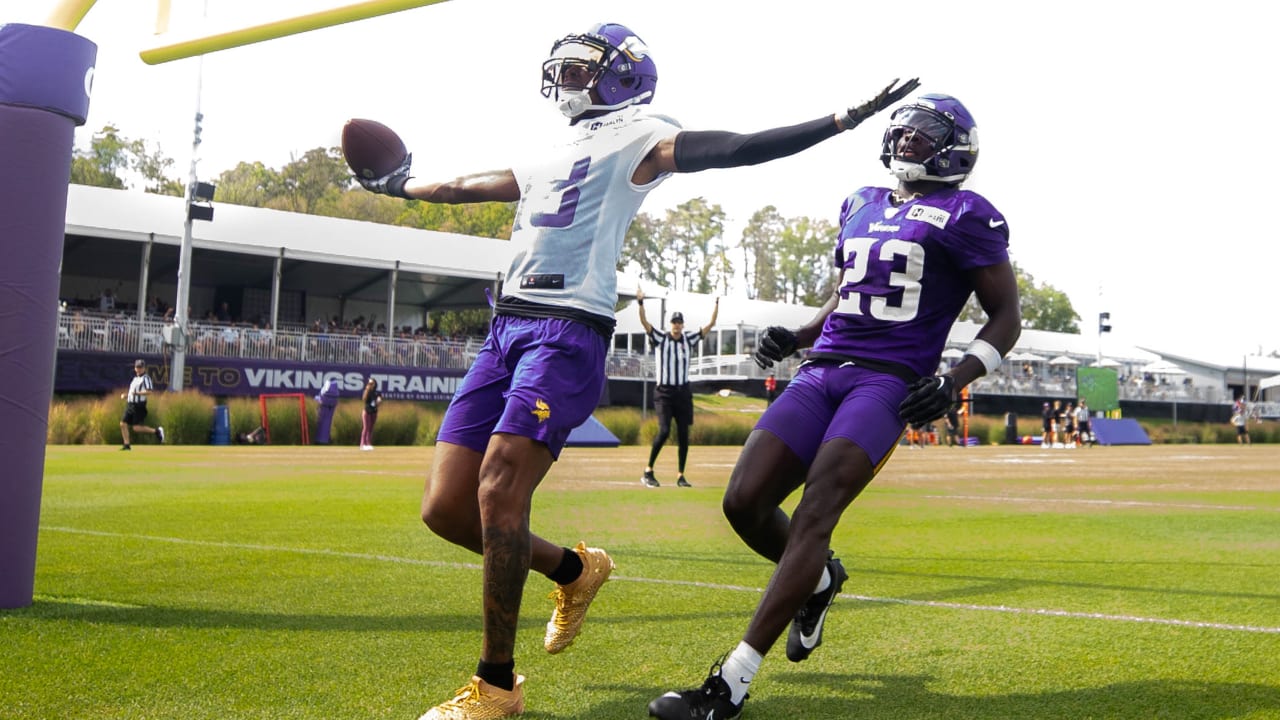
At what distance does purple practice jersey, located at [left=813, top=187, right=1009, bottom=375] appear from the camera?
A: 409cm

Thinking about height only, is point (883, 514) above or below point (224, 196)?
below

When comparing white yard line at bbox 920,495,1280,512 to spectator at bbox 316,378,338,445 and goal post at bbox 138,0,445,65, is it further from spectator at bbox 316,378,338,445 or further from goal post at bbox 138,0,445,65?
spectator at bbox 316,378,338,445

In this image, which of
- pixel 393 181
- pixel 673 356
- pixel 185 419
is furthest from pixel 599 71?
pixel 185 419

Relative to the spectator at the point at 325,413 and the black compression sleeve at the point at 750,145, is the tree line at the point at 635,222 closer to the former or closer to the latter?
the spectator at the point at 325,413

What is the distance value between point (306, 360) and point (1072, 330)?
101193 millimetres

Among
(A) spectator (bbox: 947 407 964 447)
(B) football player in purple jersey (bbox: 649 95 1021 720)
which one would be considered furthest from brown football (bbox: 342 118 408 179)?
(A) spectator (bbox: 947 407 964 447)

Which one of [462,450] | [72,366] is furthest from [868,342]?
[72,366]

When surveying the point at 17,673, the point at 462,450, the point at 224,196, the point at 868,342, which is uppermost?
the point at 224,196

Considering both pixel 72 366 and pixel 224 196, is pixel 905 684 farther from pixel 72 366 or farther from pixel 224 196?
pixel 224 196

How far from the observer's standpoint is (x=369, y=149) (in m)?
4.93

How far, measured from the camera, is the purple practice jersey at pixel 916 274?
409 centimetres

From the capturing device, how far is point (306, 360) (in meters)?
35.2

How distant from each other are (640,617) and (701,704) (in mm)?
1814

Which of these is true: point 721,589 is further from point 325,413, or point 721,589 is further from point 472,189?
point 325,413
